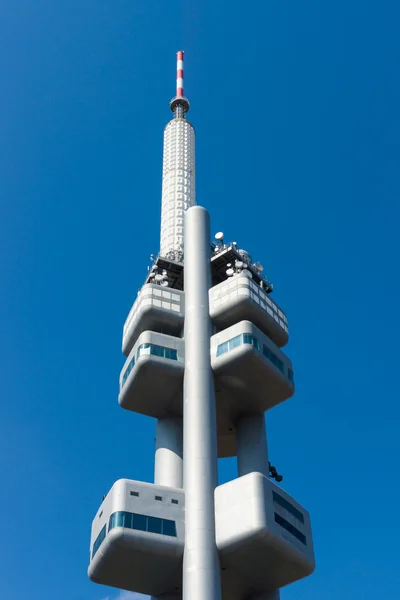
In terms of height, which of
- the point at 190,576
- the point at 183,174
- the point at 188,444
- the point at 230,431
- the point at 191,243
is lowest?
the point at 190,576

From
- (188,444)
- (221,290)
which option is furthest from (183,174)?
(188,444)

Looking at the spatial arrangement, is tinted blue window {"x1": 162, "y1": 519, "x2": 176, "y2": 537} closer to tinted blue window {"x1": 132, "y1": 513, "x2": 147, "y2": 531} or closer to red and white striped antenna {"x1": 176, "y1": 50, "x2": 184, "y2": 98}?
tinted blue window {"x1": 132, "y1": 513, "x2": 147, "y2": 531}

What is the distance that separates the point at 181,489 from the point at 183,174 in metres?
39.7

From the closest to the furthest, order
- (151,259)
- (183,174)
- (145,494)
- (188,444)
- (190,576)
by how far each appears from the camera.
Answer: (190,576)
(145,494)
(188,444)
(151,259)
(183,174)

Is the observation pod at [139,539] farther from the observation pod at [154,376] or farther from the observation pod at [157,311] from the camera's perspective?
the observation pod at [157,311]

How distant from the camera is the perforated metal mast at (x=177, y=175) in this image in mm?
75188

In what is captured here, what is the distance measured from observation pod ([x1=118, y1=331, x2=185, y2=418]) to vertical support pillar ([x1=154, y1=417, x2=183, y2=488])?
3.89 feet

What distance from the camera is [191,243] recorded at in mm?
67812

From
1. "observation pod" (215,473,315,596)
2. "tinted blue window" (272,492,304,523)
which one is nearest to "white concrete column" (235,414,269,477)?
"tinted blue window" (272,492,304,523)

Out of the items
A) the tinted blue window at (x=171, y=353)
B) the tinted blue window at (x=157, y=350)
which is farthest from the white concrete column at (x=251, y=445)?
the tinted blue window at (x=157, y=350)

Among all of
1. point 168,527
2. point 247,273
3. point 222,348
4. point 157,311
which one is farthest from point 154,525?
point 247,273

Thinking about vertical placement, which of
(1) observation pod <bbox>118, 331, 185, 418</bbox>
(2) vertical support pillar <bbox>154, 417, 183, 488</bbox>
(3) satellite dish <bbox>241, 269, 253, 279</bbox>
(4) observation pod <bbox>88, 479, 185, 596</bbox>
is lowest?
(4) observation pod <bbox>88, 479, 185, 596</bbox>

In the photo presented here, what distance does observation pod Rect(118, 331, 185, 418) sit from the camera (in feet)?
195

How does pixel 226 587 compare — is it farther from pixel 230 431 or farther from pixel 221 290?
pixel 221 290
